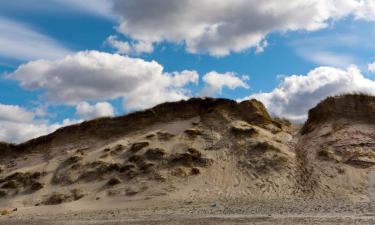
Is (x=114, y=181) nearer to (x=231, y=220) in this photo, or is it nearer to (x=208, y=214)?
(x=208, y=214)

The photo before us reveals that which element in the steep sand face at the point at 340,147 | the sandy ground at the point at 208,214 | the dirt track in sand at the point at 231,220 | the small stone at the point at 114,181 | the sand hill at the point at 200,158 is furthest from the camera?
the small stone at the point at 114,181

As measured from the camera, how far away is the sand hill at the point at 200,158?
87.3 ft

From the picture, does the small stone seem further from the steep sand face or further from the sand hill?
the steep sand face

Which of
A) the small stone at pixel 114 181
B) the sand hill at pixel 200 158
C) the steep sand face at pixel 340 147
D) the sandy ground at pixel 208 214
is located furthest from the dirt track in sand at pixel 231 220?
the steep sand face at pixel 340 147

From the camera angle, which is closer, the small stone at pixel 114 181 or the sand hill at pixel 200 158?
the sand hill at pixel 200 158

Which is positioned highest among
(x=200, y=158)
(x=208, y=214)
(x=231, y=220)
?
(x=200, y=158)

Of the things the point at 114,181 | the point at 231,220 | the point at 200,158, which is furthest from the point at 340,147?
the point at 114,181

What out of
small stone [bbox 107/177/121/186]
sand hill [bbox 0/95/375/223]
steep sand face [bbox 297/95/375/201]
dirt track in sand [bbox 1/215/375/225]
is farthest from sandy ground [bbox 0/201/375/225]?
steep sand face [bbox 297/95/375/201]

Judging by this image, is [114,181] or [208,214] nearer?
[208,214]

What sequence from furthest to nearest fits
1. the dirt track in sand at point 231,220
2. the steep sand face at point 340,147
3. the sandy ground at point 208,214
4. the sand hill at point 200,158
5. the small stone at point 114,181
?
the small stone at point 114,181, the sand hill at point 200,158, the steep sand face at point 340,147, the sandy ground at point 208,214, the dirt track in sand at point 231,220

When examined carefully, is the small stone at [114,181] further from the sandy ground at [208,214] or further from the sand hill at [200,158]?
the sandy ground at [208,214]

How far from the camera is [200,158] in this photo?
1157 inches

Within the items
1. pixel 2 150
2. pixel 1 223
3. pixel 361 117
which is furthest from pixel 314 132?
pixel 2 150

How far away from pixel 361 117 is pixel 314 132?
2643mm
